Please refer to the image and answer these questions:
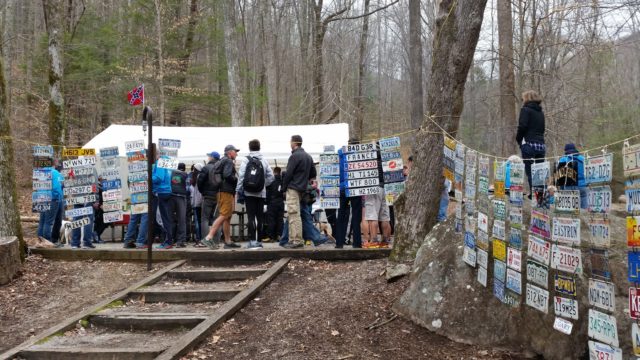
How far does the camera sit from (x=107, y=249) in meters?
9.39

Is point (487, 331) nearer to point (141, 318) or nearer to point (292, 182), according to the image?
point (141, 318)

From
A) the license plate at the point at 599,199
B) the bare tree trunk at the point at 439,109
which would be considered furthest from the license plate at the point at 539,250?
the bare tree trunk at the point at 439,109

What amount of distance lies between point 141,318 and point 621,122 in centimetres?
2435

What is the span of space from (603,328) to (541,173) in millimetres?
1265

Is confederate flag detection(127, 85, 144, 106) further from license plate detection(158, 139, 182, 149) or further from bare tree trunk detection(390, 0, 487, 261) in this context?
bare tree trunk detection(390, 0, 487, 261)

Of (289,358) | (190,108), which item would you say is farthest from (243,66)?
(289,358)

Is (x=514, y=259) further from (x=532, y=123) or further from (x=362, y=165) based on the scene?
(x=362, y=165)

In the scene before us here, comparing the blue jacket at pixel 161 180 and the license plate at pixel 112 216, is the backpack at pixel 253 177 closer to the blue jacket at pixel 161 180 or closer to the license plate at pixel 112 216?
the blue jacket at pixel 161 180

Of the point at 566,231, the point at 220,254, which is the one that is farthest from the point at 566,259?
the point at 220,254

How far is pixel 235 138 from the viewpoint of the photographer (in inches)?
565

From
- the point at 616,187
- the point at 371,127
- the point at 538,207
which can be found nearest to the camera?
the point at 538,207

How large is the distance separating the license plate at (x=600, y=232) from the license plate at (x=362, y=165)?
509 centimetres

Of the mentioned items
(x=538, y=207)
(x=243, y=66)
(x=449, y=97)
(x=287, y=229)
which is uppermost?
(x=243, y=66)

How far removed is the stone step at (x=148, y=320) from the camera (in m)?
6.06
